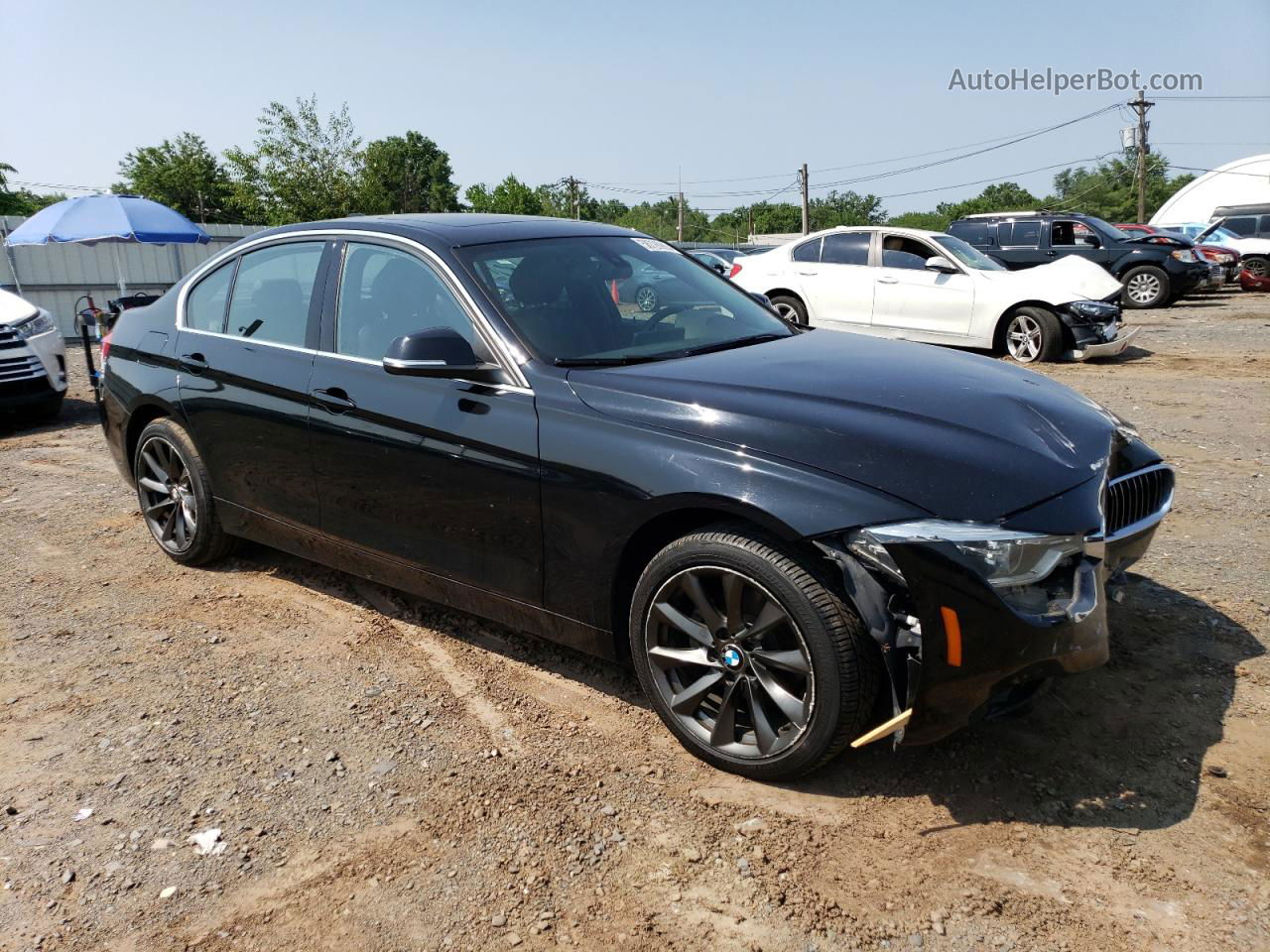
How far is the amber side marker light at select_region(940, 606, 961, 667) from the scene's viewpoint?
2600 millimetres


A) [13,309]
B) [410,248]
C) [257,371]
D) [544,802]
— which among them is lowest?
[544,802]

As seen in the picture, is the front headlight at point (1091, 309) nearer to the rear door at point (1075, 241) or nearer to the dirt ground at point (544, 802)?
the rear door at point (1075, 241)

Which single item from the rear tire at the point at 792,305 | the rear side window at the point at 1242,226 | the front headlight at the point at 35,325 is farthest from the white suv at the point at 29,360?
the rear side window at the point at 1242,226

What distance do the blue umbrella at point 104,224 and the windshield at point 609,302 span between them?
1270cm

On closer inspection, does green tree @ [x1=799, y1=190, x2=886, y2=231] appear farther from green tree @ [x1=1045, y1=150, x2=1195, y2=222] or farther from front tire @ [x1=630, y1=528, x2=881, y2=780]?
front tire @ [x1=630, y1=528, x2=881, y2=780]

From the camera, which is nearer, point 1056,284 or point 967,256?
point 1056,284

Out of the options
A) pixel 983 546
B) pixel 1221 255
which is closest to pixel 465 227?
pixel 983 546

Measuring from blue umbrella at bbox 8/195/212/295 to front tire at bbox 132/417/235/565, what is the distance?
10921 millimetres

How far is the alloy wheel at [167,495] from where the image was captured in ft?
16.1

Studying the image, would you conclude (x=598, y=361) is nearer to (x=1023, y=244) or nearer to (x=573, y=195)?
(x=1023, y=244)

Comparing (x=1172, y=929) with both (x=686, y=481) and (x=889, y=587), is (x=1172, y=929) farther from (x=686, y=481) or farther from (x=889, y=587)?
(x=686, y=481)

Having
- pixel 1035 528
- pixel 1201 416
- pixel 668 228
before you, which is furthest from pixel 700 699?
pixel 668 228

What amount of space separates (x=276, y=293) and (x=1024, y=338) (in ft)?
30.5

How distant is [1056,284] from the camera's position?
11312 millimetres
